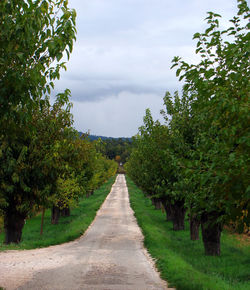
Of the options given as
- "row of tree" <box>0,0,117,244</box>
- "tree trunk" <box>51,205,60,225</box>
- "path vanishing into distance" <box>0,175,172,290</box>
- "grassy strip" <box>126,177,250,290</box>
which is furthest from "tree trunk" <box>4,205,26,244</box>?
"tree trunk" <box>51,205,60,225</box>

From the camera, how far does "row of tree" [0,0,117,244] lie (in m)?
5.93

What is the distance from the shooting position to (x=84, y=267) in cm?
1189

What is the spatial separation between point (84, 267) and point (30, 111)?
24.0 ft

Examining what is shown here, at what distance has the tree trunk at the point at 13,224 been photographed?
53.7 feet

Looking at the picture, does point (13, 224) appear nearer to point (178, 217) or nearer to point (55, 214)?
point (178, 217)

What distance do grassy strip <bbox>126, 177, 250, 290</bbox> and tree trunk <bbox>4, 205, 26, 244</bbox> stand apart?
6362 millimetres

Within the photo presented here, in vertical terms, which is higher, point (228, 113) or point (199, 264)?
point (228, 113)

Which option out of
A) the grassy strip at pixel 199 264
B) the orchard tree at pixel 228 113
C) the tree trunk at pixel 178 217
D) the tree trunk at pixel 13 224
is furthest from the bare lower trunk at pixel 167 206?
the orchard tree at pixel 228 113

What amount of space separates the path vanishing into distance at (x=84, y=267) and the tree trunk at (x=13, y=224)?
63.4 inches

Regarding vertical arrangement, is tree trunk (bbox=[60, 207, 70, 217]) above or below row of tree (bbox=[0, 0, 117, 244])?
below

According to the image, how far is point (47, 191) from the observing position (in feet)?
48.0

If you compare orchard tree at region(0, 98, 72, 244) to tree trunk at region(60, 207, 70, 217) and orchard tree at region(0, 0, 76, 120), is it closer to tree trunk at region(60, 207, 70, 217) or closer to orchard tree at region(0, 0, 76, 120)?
orchard tree at region(0, 0, 76, 120)

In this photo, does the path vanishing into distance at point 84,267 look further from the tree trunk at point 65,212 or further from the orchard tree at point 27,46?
the tree trunk at point 65,212

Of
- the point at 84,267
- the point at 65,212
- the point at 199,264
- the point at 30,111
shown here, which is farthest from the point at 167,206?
the point at 30,111
